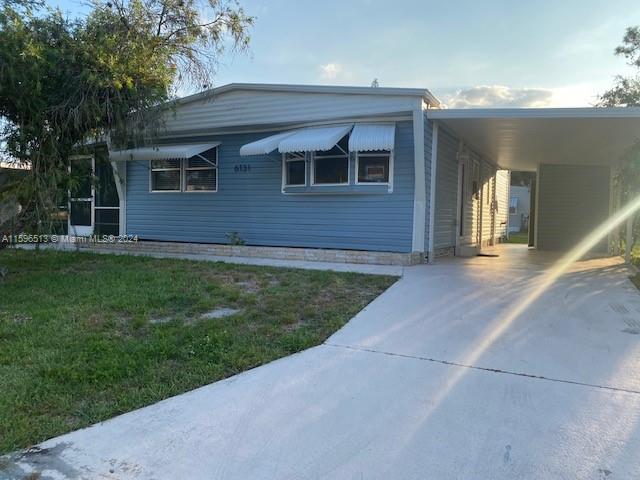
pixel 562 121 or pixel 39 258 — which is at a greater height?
pixel 562 121

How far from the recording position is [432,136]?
9219mm

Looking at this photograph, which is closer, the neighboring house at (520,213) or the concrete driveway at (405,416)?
the concrete driveway at (405,416)

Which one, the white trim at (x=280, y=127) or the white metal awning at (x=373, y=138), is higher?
the white trim at (x=280, y=127)

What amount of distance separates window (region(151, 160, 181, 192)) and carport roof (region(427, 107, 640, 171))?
6.20 meters

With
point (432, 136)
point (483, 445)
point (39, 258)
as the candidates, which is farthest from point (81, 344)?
point (432, 136)

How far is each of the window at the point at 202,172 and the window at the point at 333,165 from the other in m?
2.66

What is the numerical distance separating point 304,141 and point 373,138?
1.26 meters

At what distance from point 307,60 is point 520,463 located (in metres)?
11.0

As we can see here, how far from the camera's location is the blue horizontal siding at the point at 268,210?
9.21 meters

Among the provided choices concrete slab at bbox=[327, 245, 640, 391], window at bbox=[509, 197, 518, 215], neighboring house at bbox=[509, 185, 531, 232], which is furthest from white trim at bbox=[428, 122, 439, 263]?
neighboring house at bbox=[509, 185, 531, 232]

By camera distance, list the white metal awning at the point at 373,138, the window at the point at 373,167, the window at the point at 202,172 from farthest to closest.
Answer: the window at the point at 202,172
the window at the point at 373,167
the white metal awning at the point at 373,138

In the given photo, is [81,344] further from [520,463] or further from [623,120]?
[623,120]

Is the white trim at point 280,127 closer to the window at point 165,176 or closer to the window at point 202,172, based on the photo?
the window at point 202,172

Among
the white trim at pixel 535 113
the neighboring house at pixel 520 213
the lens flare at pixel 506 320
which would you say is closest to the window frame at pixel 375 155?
the white trim at pixel 535 113
